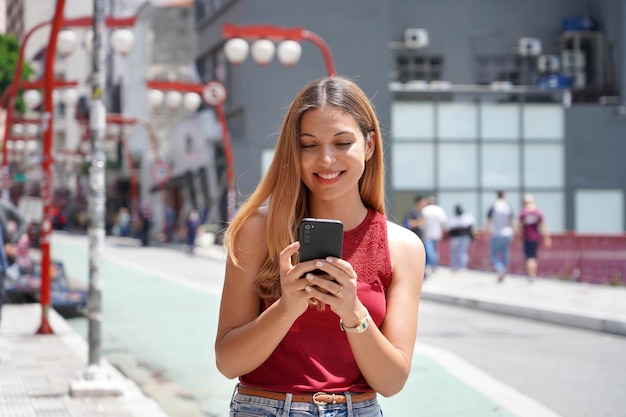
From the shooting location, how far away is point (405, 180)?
39938 millimetres

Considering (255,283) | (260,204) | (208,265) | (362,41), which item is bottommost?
(208,265)

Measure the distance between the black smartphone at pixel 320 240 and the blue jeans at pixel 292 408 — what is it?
17.6 inches

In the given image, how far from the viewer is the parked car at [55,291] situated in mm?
14750

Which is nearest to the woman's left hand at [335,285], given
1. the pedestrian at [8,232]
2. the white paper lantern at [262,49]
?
the pedestrian at [8,232]

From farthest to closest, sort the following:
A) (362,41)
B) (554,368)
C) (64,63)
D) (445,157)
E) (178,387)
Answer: (362,41)
(445,157)
(64,63)
(554,368)
(178,387)

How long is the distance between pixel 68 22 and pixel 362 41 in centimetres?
2564

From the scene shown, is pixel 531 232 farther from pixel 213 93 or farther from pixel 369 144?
pixel 369 144

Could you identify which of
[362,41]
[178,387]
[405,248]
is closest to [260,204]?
[405,248]

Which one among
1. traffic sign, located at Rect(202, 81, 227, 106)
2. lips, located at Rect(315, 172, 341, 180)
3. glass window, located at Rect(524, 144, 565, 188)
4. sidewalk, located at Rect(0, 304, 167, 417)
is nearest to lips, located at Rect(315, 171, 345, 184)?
lips, located at Rect(315, 172, 341, 180)

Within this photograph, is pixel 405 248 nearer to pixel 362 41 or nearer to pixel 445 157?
pixel 445 157

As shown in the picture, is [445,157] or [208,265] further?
[445,157]

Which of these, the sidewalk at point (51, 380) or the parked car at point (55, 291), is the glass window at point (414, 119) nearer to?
the parked car at point (55, 291)

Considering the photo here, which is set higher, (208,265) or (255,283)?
(255,283)

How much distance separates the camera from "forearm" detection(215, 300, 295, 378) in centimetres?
267
